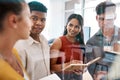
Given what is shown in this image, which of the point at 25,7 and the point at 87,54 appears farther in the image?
the point at 87,54

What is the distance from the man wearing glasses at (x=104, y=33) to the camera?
3.17 ft

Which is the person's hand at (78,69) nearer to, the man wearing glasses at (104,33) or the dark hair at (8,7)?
the man wearing glasses at (104,33)

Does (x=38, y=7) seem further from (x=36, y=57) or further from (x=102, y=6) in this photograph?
(x=102, y=6)

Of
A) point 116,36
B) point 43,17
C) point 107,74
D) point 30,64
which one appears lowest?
point 107,74

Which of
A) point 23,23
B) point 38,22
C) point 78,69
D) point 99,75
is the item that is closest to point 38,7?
point 38,22

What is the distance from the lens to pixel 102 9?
0.98 meters

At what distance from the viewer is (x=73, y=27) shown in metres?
0.94

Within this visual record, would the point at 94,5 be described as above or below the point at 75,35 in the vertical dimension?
above

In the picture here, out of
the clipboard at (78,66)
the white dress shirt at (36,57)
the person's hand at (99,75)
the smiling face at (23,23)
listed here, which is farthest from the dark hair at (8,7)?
the person's hand at (99,75)

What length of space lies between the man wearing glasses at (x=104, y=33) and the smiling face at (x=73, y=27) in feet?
0.34

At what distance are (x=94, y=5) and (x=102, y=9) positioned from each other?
2.1 inches

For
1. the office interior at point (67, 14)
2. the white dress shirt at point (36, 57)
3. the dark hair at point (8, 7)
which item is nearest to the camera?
the dark hair at point (8, 7)

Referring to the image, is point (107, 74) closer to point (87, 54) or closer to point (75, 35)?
point (87, 54)

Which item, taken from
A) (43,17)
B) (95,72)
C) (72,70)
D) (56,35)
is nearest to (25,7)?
(43,17)
